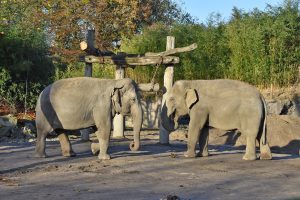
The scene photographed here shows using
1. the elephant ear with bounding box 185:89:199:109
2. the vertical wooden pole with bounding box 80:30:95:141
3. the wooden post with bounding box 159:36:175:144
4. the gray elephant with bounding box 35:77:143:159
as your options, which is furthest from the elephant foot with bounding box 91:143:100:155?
the vertical wooden pole with bounding box 80:30:95:141

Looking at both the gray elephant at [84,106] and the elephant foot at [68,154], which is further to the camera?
the elephant foot at [68,154]

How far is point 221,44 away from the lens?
24.8m

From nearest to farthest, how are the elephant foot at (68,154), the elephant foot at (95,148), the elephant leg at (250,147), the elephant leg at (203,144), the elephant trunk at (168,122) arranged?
the elephant leg at (250,147)
the elephant foot at (68,154)
the elephant foot at (95,148)
the elephant leg at (203,144)
the elephant trunk at (168,122)

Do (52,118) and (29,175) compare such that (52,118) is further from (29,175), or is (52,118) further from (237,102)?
(237,102)

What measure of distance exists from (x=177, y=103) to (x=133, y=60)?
3.49 meters

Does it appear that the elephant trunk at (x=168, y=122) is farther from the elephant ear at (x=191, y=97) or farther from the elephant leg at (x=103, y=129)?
the elephant leg at (x=103, y=129)

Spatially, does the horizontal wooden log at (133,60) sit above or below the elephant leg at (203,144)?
above

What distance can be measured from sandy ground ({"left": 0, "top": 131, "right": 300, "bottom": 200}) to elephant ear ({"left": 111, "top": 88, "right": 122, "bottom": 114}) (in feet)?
3.50

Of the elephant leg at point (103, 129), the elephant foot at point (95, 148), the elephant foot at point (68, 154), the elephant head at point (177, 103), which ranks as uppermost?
the elephant head at point (177, 103)

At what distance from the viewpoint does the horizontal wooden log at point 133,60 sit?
632 inches

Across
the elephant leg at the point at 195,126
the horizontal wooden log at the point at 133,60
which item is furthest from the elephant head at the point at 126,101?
the horizontal wooden log at the point at 133,60

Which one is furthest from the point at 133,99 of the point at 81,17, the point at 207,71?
the point at 81,17

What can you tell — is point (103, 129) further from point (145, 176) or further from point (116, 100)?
point (145, 176)

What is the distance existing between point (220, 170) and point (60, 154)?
13.6 ft
